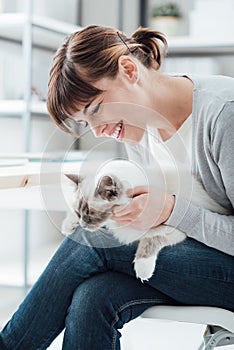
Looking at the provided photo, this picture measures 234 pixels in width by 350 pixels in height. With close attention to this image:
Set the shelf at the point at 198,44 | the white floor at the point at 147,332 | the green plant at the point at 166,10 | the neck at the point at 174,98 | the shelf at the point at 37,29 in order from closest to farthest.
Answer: the neck at the point at 174,98, the white floor at the point at 147,332, the shelf at the point at 37,29, the shelf at the point at 198,44, the green plant at the point at 166,10

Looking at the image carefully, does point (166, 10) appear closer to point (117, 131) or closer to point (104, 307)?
point (117, 131)

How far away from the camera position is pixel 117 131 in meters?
1.17

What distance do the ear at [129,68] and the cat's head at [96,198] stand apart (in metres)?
0.21

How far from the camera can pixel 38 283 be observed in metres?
1.27

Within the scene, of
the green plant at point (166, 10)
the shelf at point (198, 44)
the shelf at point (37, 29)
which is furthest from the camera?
the green plant at point (166, 10)

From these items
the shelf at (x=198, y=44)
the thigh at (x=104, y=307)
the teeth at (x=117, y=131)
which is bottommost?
the thigh at (x=104, y=307)

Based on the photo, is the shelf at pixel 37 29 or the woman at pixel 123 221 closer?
the woman at pixel 123 221

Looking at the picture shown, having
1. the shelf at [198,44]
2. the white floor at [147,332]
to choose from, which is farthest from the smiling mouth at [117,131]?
the shelf at [198,44]

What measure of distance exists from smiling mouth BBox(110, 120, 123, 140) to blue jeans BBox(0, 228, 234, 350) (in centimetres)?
19

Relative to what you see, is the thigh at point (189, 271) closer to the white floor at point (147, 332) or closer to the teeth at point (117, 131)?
the teeth at point (117, 131)

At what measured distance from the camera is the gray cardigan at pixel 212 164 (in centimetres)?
116

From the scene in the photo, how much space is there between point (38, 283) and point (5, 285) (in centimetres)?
122

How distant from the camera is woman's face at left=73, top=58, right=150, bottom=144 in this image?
3.77ft

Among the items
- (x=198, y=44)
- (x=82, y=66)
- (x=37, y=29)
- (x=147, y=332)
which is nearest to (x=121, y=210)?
(x=82, y=66)
